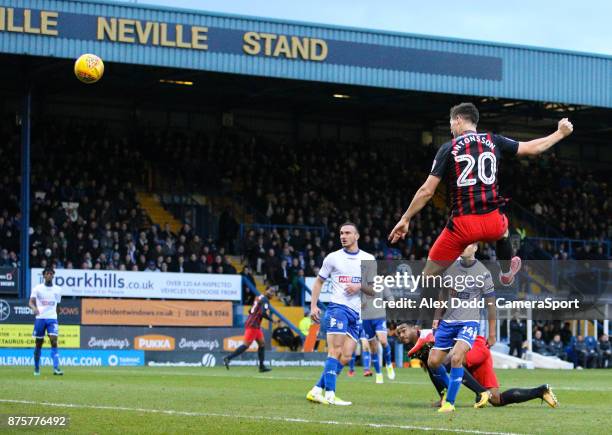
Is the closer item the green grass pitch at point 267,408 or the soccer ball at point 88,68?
the green grass pitch at point 267,408

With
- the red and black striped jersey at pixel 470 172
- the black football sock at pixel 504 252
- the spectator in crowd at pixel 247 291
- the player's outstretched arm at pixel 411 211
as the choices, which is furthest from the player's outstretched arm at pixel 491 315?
the spectator in crowd at pixel 247 291

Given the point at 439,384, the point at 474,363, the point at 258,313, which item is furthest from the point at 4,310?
the point at 474,363

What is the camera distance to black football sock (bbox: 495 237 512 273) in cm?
1127

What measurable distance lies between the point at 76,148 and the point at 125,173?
182 centimetres

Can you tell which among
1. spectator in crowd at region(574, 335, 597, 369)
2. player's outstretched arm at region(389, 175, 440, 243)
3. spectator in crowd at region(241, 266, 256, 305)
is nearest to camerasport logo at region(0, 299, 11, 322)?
spectator in crowd at region(241, 266, 256, 305)

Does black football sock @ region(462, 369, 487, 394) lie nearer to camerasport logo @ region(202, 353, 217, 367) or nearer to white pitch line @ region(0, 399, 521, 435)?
white pitch line @ region(0, 399, 521, 435)

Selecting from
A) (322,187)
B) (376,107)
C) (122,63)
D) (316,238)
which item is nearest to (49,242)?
(122,63)

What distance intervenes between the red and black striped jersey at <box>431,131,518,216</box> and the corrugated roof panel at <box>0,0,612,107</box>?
2414cm

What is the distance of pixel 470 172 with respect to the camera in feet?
36.8

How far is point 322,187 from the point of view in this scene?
46.2 metres

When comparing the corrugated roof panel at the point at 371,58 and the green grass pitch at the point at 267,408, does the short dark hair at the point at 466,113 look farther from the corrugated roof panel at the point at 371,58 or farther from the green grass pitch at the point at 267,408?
the corrugated roof panel at the point at 371,58

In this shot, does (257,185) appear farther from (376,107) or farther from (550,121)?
(550,121)

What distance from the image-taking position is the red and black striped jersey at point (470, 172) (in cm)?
1113

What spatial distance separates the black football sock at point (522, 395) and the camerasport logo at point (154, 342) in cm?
2052
